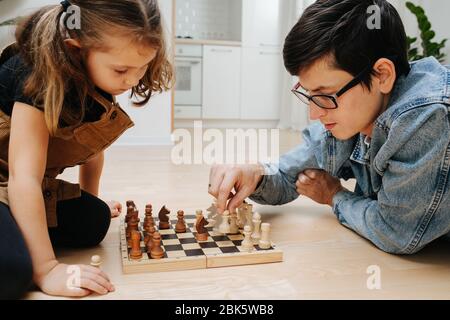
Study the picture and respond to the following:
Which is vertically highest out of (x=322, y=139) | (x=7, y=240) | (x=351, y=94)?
(x=351, y=94)

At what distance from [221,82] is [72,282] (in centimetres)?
353

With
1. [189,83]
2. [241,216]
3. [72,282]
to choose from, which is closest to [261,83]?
[189,83]

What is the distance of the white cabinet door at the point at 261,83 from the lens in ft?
14.0

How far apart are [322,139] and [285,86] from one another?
305 cm

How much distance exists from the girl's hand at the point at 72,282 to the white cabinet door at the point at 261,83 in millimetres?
3539

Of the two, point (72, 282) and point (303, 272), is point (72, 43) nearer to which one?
point (72, 282)

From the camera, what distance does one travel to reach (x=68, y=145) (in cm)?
106

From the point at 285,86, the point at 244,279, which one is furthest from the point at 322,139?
the point at 285,86

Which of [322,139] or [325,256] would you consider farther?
[322,139]

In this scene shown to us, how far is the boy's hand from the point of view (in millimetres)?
1303

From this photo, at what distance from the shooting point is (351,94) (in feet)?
3.16

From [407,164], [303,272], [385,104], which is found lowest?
[303,272]

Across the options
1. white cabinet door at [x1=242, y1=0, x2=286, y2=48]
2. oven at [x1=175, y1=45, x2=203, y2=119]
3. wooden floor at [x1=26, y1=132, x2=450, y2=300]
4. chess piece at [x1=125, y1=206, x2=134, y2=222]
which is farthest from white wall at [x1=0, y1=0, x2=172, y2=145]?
chess piece at [x1=125, y1=206, x2=134, y2=222]
